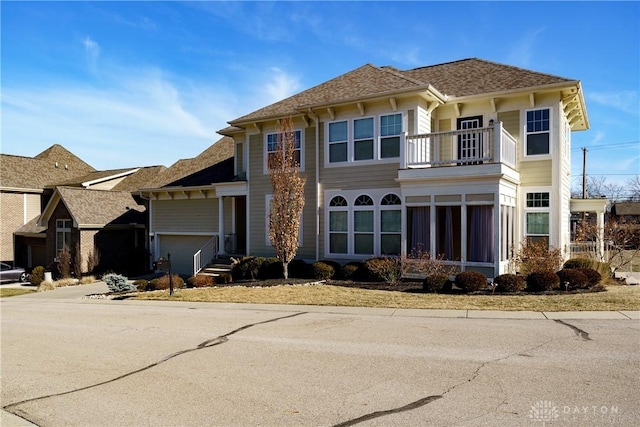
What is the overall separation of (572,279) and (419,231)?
5075 millimetres

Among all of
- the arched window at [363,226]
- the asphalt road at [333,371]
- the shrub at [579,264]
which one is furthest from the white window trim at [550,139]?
the asphalt road at [333,371]

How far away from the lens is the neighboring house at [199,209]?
2408 cm

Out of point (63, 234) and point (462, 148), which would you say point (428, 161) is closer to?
point (462, 148)

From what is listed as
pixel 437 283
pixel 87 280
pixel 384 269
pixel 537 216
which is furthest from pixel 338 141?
pixel 87 280

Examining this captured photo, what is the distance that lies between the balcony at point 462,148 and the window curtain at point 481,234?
1648 mm

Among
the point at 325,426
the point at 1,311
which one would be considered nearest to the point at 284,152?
the point at 1,311

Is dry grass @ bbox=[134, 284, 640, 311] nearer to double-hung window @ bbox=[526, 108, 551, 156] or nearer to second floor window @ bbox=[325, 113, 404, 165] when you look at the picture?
double-hung window @ bbox=[526, 108, 551, 156]

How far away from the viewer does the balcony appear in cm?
1546

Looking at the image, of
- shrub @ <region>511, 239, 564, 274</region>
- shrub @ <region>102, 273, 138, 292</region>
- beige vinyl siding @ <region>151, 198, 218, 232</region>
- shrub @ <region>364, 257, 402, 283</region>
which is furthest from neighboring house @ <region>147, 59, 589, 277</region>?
shrub @ <region>102, 273, 138, 292</region>

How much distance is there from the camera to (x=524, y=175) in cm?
1777

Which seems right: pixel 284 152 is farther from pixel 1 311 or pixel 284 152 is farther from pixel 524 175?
pixel 1 311

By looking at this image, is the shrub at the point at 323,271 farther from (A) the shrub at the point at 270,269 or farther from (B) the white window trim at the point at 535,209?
(B) the white window trim at the point at 535,209

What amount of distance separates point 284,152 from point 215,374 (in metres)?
12.5

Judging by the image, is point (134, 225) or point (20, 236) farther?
point (20, 236)
